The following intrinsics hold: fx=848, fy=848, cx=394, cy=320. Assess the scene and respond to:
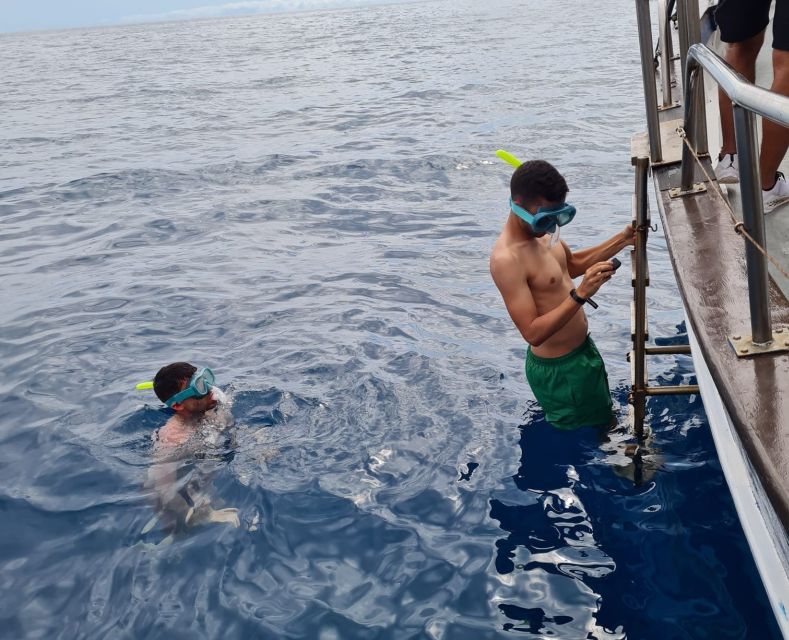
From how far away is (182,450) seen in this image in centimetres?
550

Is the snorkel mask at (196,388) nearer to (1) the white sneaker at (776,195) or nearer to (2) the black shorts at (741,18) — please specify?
(1) the white sneaker at (776,195)

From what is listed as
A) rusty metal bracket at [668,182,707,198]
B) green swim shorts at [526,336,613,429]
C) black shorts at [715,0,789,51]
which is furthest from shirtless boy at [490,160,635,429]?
black shorts at [715,0,789,51]

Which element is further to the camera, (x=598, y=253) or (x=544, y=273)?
(x=598, y=253)

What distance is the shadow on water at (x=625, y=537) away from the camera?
3590 mm

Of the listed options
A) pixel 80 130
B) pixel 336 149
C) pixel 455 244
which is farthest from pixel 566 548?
pixel 80 130

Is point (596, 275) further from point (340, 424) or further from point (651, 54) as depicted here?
point (340, 424)

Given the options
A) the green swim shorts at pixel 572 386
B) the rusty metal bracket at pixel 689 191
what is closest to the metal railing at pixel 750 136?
the rusty metal bracket at pixel 689 191

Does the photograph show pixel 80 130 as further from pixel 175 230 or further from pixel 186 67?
pixel 186 67

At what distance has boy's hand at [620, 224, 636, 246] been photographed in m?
4.18

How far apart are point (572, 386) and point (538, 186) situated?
112 centimetres

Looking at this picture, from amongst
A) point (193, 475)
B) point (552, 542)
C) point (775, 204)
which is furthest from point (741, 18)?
point (193, 475)

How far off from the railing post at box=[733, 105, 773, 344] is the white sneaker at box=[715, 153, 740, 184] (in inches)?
71.3

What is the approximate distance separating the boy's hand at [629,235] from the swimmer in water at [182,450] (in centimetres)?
261

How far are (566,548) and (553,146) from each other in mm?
9940
